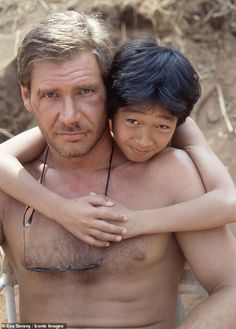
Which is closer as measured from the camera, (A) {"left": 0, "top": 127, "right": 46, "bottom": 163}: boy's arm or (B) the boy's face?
(B) the boy's face

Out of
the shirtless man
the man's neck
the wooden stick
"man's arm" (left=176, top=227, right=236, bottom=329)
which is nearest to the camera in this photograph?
"man's arm" (left=176, top=227, right=236, bottom=329)

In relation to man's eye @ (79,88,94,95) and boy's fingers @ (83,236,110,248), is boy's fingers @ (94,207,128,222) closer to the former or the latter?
boy's fingers @ (83,236,110,248)

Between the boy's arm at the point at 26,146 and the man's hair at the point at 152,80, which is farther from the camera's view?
the boy's arm at the point at 26,146

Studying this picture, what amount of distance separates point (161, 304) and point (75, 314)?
0.90ft

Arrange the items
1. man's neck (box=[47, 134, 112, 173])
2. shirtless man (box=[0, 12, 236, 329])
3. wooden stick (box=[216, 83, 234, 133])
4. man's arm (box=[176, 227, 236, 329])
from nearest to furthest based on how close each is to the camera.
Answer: man's arm (box=[176, 227, 236, 329]), shirtless man (box=[0, 12, 236, 329]), man's neck (box=[47, 134, 112, 173]), wooden stick (box=[216, 83, 234, 133])

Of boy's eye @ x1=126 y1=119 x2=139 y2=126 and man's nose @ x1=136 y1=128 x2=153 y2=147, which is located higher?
boy's eye @ x1=126 y1=119 x2=139 y2=126

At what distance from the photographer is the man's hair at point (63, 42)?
84.1 inches

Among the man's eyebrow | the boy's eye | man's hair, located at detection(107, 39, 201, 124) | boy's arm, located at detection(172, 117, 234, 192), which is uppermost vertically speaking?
man's hair, located at detection(107, 39, 201, 124)

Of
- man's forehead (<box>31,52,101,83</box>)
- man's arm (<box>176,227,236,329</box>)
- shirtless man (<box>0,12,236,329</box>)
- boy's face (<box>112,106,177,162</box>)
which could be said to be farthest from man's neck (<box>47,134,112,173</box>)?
man's arm (<box>176,227,236,329</box>)

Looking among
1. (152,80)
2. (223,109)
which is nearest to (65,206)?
(152,80)

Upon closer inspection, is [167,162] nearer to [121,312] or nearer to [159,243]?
[159,243]

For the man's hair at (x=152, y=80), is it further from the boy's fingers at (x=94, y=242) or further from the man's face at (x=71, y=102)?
the boy's fingers at (x=94, y=242)

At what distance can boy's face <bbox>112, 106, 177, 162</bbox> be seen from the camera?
208 cm

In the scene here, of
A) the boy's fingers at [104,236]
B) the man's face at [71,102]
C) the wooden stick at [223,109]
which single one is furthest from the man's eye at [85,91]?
the wooden stick at [223,109]
